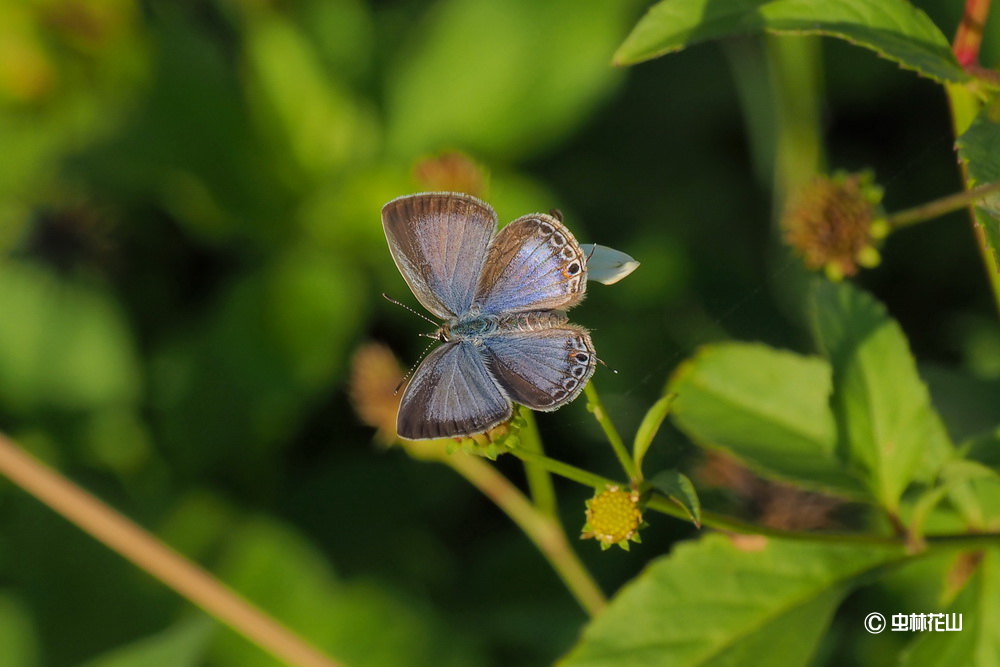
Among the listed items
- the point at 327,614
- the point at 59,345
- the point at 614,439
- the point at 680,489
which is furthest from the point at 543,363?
the point at 59,345

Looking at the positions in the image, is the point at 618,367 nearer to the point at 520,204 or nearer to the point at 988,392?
the point at 520,204

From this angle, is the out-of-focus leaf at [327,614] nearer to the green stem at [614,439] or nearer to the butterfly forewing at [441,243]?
the butterfly forewing at [441,243]

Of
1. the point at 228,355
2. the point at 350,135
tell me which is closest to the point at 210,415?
the point at 228,355

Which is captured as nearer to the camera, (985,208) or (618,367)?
(985,208)

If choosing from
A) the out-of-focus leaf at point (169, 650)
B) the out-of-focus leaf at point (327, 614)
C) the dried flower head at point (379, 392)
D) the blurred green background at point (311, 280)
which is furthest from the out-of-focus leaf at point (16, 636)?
the dried flower head at point (379, 392)

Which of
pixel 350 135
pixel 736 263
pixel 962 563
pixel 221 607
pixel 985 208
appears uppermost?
pixel 350 135

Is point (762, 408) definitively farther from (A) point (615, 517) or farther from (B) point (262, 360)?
(B) point (262, 360)

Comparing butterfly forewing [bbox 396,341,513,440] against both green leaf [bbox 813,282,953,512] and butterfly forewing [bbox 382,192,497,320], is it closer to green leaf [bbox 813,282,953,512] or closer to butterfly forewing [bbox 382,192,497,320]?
butterfly forewing [bbox 382,192,497,320]
